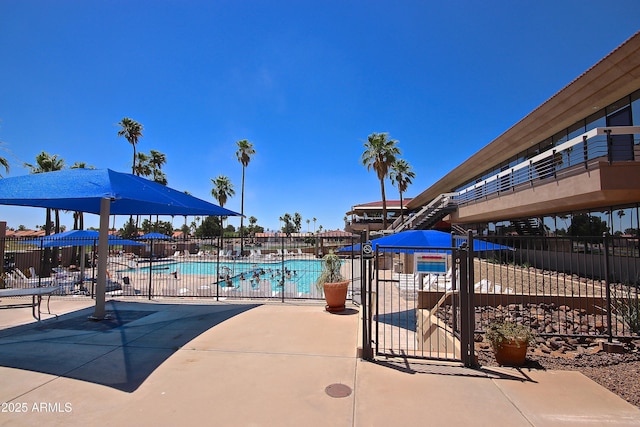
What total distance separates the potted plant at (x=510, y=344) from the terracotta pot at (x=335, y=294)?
3.62m

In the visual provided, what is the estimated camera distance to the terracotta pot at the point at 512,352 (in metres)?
4.95

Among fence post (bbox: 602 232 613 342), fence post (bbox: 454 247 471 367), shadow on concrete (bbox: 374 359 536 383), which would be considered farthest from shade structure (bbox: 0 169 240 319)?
fence post (bbox: 602 232 613 342)

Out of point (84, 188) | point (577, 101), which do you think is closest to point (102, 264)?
point (84, 188)

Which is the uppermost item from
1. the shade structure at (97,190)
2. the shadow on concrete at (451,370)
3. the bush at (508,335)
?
the shade structure at (97,190)

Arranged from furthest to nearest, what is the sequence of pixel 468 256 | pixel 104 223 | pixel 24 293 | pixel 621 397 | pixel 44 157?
pixel 44 157 → pixel 104 223 → pixel 24 293 → pixel 468 256 → pixel 621 397

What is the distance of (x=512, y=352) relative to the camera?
4992mm

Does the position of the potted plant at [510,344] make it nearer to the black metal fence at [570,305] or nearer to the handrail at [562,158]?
the black metal fence at [570,305]

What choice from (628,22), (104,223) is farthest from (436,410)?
(628,22)

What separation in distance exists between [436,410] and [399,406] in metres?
0.40

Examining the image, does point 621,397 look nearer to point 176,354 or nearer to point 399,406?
point 399,406

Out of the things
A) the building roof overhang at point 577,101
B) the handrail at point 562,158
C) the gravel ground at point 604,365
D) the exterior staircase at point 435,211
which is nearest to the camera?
the gravel ground at point 604,365

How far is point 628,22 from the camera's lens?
11906 mm

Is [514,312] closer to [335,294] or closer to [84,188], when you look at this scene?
[335,294]

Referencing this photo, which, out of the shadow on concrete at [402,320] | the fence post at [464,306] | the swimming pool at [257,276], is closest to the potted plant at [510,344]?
the fence post at [464,306]
